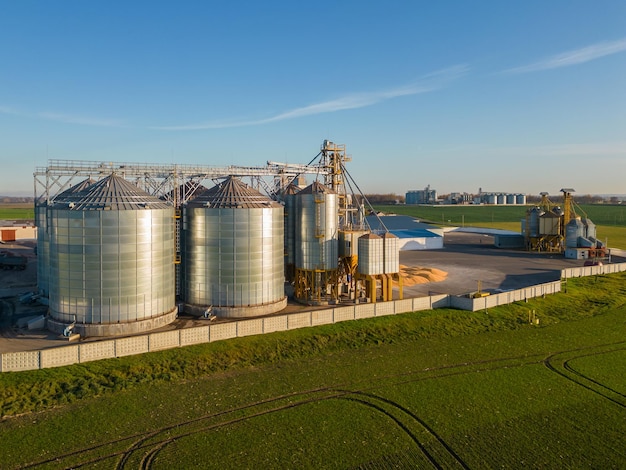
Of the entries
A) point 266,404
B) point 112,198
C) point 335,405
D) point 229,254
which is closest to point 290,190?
point 229,254

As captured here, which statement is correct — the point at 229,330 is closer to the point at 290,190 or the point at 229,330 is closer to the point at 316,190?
the point at 316,190

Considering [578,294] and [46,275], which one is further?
[578,294]

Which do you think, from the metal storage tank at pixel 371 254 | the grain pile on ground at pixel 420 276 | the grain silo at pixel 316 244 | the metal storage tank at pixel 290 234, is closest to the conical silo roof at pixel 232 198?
the grain silo at pixel 316 244

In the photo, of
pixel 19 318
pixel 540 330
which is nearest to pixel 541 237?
pixel 540 330

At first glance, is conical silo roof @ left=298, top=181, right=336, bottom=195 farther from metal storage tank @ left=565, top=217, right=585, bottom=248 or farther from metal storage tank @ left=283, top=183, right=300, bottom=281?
metal storage tank @ left=565, top=217, right=585, bottom=248

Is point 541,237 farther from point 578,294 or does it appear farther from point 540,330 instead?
point 540,330

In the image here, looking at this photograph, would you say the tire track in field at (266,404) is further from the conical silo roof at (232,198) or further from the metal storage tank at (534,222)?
the metal storage tank at (534,222)

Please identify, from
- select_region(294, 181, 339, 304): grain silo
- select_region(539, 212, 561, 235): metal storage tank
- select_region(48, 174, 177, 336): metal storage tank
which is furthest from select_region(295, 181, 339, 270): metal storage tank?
select_region(539, 212, 561, 235): metal storage tank
